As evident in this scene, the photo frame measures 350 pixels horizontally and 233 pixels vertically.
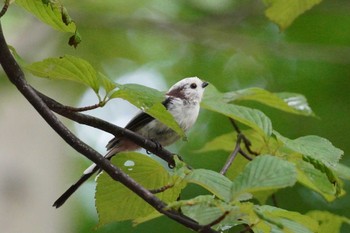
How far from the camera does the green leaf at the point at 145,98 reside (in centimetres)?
125

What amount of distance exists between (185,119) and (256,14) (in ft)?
6.47

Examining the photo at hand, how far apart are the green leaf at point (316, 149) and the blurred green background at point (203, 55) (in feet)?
7.35

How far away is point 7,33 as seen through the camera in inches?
191

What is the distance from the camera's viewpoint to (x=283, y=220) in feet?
4.02

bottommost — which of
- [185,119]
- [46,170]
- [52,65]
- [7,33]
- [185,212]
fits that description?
[46,170]

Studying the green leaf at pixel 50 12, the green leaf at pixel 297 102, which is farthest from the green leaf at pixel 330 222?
the green leaf at pixel 50 12

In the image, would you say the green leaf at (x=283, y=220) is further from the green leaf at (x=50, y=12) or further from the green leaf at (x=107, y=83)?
the green leaf at (x=50, y=12)

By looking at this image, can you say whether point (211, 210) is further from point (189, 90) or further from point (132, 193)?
point (189, 90)

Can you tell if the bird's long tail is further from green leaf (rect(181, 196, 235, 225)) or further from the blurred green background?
the blurred green background

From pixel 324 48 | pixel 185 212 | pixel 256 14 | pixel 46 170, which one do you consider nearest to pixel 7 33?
pixel 46 170

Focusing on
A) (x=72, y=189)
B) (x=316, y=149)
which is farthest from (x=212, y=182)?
(x=72, y=189)

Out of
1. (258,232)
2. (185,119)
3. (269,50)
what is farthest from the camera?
(269,50)

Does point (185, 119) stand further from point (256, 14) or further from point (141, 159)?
point (256, 14)

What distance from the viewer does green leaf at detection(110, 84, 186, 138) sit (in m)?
1.25
